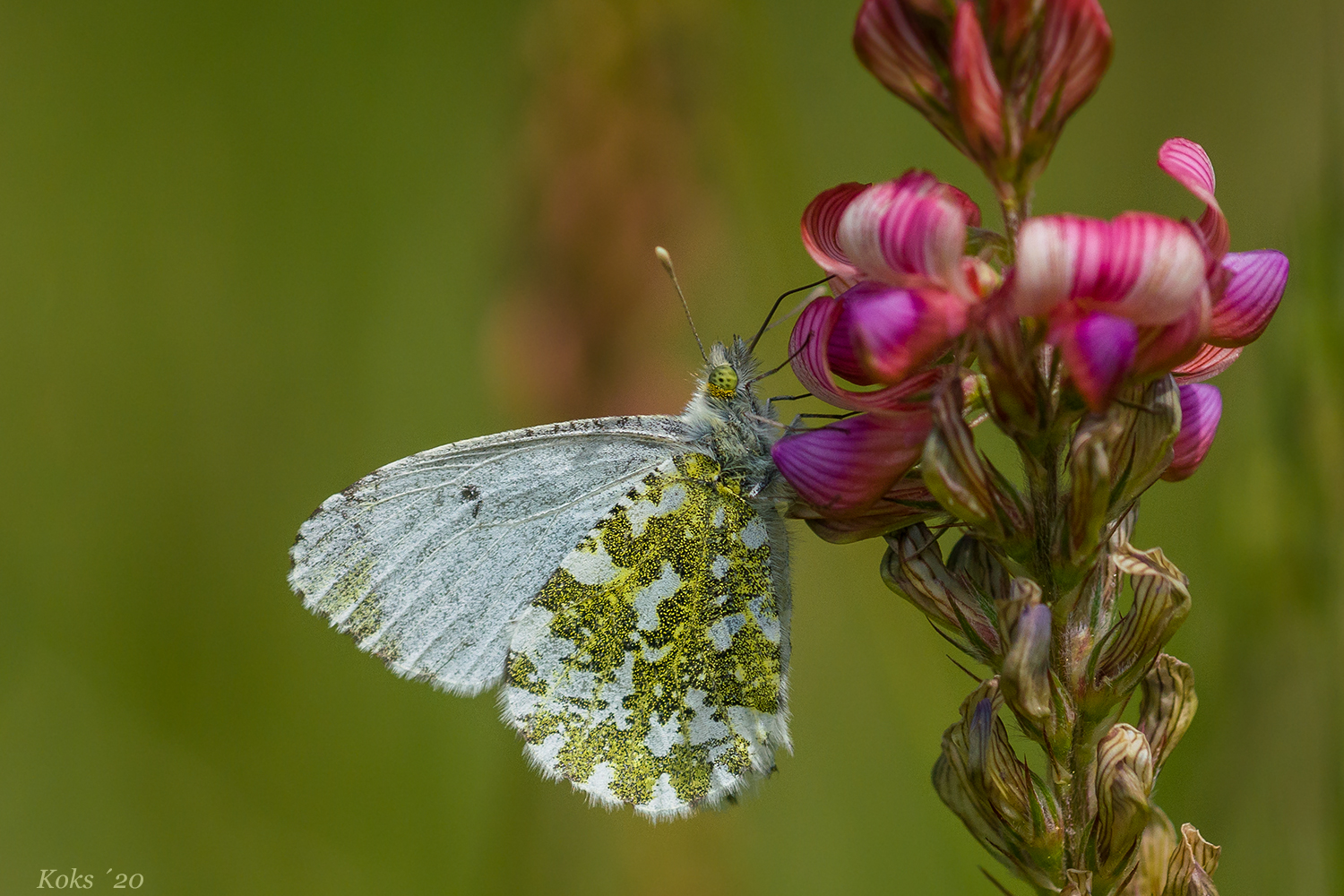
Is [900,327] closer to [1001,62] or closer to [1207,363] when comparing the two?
[1001,62]

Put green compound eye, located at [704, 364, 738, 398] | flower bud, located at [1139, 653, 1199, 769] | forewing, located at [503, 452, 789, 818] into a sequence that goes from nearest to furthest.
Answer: flower bud, located at [1139, 653, 1199, 769] → forewing, located at [503, 452, 789, 818] → green compound eye, located at [704, 364, 738, 398]

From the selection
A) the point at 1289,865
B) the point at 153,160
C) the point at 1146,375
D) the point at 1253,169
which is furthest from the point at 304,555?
the point at 1253,169

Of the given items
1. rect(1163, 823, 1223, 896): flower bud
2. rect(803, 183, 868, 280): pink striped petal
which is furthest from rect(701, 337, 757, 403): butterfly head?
rect(1163, 823, 1223, 896): flower bud

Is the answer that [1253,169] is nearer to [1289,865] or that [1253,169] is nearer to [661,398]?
[661,398]

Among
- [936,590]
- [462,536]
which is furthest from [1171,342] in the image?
[462,536]

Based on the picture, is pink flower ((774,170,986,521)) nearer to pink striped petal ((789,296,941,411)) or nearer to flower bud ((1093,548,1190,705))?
pink striped petal ((789,296,941,411))

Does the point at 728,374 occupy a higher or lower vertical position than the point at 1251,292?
higher

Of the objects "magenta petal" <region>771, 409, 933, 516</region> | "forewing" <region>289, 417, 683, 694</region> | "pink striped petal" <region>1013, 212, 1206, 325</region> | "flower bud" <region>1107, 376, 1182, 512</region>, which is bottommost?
"flower bud" <region>1107, 376, 1182, 512</region>
